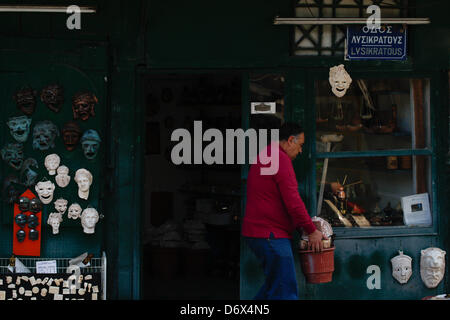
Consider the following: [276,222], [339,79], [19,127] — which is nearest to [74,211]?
[19,127]

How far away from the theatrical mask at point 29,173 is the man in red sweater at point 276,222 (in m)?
2.18

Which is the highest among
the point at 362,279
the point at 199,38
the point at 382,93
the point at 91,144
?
the point at 199,38

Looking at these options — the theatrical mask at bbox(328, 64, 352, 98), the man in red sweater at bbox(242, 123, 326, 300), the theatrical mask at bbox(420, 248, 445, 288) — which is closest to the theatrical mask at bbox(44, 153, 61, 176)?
Result: the man in red sweater at bbox(242, 123, 326, 300)

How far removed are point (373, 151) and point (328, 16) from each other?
154 cm

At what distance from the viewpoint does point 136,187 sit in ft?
21.7

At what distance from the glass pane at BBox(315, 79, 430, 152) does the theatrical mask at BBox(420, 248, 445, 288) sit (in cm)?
116

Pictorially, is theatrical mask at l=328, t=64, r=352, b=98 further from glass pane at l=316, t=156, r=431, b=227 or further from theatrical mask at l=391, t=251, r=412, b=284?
theatrical mask at l=391, t=251, r=412, b=284

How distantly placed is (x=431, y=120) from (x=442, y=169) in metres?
0.55

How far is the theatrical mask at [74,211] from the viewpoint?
6.35 meters

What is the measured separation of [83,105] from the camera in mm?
6363

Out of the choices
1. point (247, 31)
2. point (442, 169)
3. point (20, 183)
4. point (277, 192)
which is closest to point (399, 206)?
point (442, 169)

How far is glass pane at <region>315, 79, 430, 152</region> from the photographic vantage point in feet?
22.5

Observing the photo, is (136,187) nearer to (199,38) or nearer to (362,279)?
(199,38)

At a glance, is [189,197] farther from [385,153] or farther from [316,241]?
[316,241]
